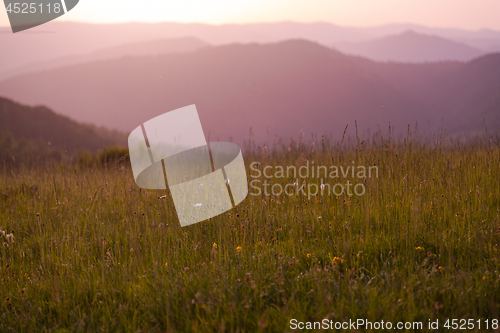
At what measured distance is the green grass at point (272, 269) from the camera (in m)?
2.12

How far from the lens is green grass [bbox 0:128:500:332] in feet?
6.95

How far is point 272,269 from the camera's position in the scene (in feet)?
8.21

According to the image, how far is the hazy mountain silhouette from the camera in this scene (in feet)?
44.8

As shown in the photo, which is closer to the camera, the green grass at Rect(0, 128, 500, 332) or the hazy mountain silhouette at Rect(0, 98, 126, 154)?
the green grass at Rect(0, 128, 500, 332)

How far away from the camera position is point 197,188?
4.65m

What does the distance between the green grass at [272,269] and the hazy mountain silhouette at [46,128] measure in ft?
36.5

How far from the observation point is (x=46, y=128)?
14742 millimetres

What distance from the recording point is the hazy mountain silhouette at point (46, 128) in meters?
13.6

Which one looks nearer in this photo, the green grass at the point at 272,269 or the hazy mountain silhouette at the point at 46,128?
the green grass at the point at 272,269

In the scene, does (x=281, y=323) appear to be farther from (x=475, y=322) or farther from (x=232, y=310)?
(x=475, y=322)

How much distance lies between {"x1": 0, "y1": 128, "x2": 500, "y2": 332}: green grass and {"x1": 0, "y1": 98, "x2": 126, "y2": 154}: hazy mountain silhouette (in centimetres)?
1113

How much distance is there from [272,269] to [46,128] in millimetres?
15385

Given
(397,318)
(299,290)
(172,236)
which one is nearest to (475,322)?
(397,318)

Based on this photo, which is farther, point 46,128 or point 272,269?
point 46,128
